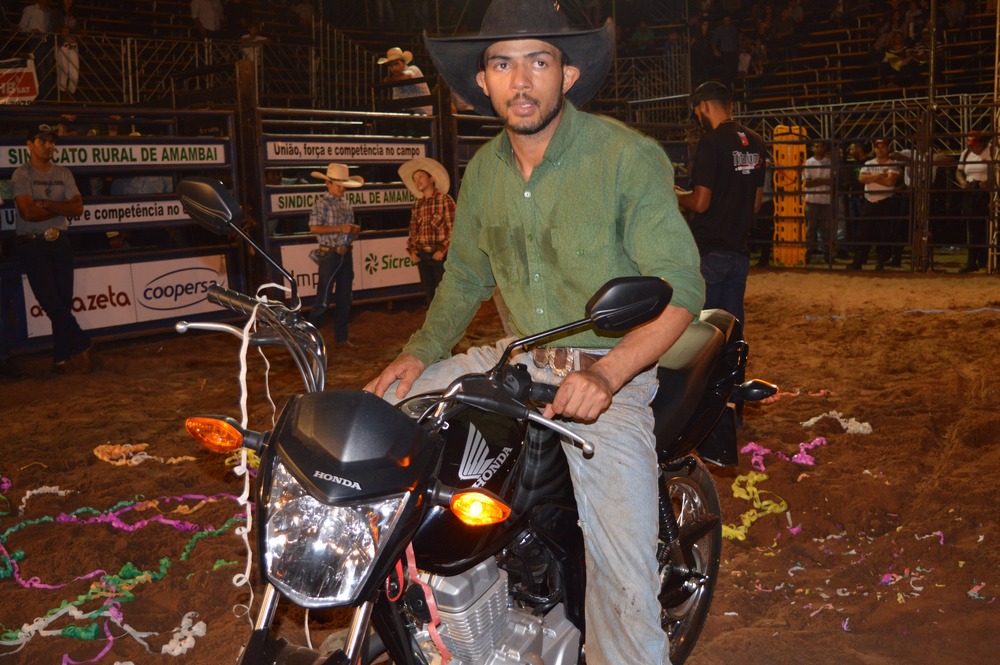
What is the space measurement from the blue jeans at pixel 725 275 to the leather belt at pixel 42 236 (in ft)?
19.0

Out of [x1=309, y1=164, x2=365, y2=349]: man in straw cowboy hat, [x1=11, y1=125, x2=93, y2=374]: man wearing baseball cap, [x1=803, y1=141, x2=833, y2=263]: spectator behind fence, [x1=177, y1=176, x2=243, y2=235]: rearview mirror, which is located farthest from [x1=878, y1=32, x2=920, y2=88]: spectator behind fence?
[x1=177, y1=176, x2=243, y2=235]: rearview mirror

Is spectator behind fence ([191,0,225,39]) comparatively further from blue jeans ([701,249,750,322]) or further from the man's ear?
the man's ear

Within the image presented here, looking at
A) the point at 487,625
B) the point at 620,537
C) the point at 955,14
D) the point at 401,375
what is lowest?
the point at 487,625

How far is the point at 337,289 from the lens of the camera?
32.9ft

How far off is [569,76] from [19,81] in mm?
12248

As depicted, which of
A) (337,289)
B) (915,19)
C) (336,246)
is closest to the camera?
(336,246)

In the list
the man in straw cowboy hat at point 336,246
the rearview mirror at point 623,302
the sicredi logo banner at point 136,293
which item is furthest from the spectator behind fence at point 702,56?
the rearview mirror at point 623,302

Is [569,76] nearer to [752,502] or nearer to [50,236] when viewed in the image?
[752,502]

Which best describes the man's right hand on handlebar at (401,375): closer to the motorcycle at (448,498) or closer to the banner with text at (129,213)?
the motorcycle at (448,498)

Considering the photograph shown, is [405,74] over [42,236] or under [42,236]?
over

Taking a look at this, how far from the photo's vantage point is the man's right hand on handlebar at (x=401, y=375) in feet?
8.96

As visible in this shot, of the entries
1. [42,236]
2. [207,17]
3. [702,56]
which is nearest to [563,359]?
[42,236]

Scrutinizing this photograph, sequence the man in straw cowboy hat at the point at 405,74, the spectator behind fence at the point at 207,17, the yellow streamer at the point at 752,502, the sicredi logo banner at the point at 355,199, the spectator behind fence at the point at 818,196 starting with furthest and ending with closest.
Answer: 1. the spectator behind fence at the point at 207,17
2. the spectator behind fence at the point at 818,196
3. the man in straw cowboy hat at the point at 405,74
4. the sicredi logo banner at the point at 355,199
5. the yellow streamer at the point at 752,502

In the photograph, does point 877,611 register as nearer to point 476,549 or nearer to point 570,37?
point 476,549
